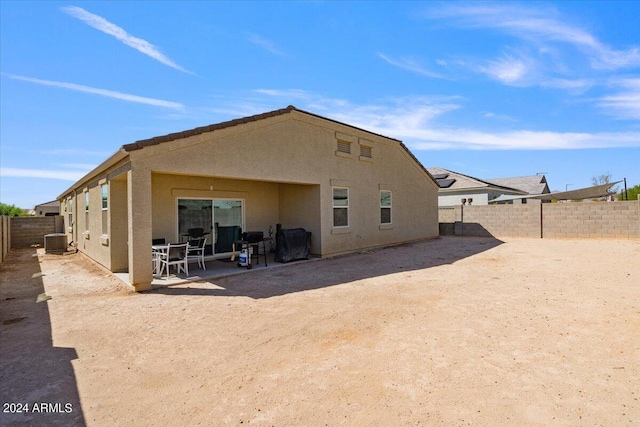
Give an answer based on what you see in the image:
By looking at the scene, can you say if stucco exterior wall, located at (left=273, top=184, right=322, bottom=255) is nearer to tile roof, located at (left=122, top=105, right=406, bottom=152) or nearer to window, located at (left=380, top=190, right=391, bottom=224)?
tile roof, located at (left=122, top=105, right=406, bottom=152)

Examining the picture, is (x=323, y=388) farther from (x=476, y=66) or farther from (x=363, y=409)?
(x=476, y=66)

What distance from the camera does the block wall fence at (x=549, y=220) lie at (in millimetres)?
15383

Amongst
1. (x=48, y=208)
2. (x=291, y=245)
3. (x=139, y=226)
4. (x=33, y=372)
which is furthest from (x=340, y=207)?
(x=48, y=208)

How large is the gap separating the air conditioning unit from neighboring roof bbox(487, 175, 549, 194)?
35825 mm

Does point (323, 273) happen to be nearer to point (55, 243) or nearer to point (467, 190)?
point (55, 243)

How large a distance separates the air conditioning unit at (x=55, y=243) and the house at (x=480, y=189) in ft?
80.6

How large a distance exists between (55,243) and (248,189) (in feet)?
34.8

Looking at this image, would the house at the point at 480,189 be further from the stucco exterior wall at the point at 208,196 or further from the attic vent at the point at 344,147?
the stucco exterior wall at the point at 208,196

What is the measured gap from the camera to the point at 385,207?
14656 millimetres

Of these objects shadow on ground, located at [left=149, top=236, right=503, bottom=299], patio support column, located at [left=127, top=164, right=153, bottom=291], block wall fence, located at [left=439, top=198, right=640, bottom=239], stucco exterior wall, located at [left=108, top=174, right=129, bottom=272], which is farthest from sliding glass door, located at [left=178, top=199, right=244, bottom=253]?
block wall fence, located at [left=439, top=198, right=640, bottom=239]

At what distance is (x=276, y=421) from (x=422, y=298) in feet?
14.3

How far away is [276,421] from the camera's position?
2719 mm

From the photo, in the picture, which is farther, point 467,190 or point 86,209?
point 467,190

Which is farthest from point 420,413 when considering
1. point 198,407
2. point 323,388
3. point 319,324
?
point 319,324
